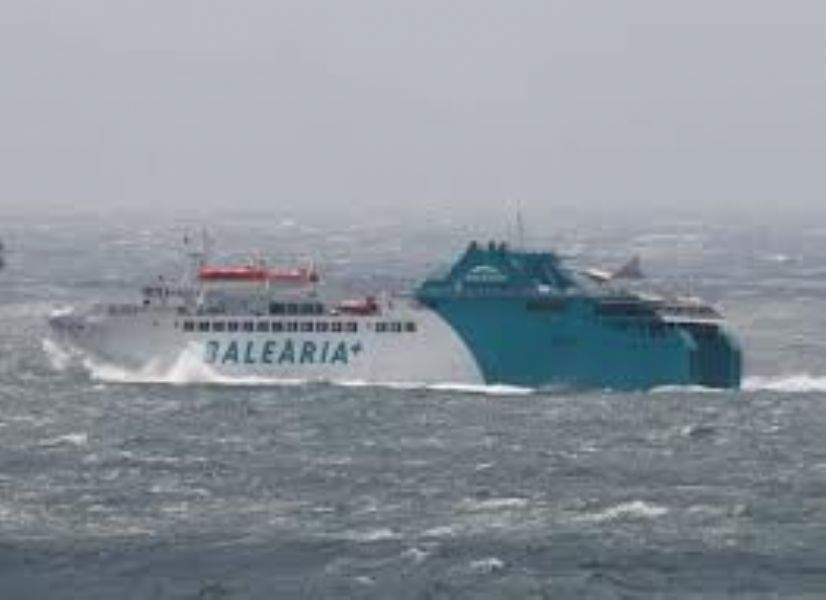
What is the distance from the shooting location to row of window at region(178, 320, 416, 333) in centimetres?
11600

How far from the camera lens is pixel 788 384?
115 metres

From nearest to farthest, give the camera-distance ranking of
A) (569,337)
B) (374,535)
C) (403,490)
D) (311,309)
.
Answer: (374,535) → (403,490) → (569,337) → (311,309)

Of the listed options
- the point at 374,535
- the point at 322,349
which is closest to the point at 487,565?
the point at 374,535

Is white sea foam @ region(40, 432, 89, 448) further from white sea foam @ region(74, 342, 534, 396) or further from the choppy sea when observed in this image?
white sea foam @ region(74, 342, 534, 396)

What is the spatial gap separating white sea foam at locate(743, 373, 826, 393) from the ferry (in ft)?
5.91

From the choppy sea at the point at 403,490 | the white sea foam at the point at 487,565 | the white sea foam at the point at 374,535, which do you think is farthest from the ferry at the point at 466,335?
the white sea foam at the point at 487,565

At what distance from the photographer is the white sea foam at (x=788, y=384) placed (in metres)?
113

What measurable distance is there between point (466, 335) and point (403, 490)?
117 feet

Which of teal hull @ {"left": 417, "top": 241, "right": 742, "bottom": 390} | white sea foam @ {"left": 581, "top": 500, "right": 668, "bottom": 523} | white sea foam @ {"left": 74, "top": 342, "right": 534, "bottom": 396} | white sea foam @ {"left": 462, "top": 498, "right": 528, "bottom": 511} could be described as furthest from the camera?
teal hull @ {"left": 417, "top": 241, "right": 742, "bottom": 390}

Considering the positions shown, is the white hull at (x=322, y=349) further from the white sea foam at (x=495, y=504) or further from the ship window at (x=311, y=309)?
the white sea foam at (x=495, y=504)

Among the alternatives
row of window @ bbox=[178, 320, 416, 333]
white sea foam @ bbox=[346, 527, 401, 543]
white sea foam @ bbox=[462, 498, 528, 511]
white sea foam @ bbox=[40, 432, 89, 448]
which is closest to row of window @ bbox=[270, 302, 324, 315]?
row of window @ bbox=[178, 320, 416, 333]

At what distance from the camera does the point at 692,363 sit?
114500mm

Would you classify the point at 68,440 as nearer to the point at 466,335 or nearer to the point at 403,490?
the point at 403,490

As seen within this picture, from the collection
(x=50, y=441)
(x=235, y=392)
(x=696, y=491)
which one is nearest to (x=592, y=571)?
(x=696, y=491)
